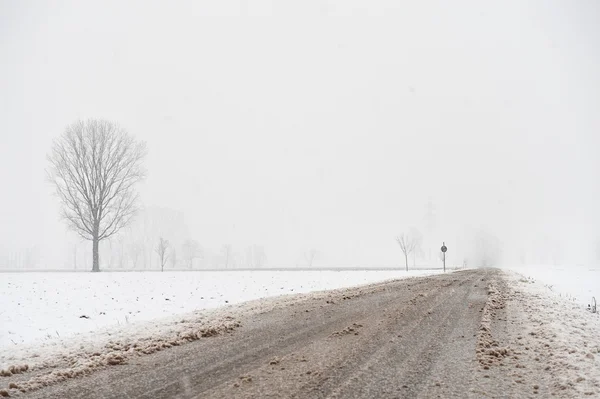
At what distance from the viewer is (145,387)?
5270 mm

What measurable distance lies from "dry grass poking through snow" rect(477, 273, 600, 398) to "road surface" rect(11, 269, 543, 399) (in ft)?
0.56

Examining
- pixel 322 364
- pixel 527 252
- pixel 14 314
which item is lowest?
pixel 527 252

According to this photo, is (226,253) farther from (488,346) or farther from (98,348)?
(488,346)

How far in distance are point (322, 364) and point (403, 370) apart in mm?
1353

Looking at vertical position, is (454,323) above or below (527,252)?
above

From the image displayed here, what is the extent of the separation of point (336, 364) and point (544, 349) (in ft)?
14.0

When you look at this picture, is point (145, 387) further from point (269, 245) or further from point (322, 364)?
point (269, 245)

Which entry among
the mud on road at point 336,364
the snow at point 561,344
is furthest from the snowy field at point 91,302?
the snow at point 561,344

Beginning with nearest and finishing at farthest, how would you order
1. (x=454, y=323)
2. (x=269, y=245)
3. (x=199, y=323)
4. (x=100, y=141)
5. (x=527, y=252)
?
(x=454, y=323), (x=199, y=323), (x=100, y=141), (x=527, y=252), (x=269, y=245)

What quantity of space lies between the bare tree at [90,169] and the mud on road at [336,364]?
29503mm

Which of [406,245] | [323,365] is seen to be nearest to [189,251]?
[406,245]

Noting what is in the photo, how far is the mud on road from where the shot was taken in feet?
16.0

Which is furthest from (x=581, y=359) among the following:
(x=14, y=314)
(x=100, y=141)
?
(x=100, y=141)

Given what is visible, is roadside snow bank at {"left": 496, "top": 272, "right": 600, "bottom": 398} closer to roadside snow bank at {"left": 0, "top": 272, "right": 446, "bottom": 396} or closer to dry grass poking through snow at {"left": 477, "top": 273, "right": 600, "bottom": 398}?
dry grass poking through snow at {"left": 477, "top": 273, "right": 600, "bottom": 398}
